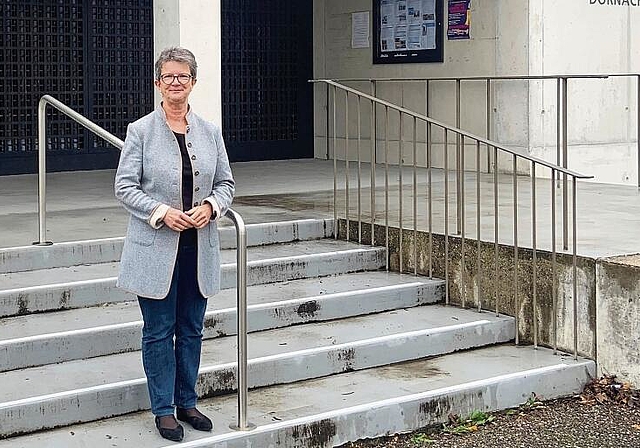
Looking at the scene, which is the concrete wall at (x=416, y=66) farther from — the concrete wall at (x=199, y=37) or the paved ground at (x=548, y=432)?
the paved ground at (x=548, y=432)

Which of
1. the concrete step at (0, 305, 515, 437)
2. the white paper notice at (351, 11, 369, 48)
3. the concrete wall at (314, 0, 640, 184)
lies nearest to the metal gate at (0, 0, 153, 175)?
the white paper notice at (351, 11, 369, 48)

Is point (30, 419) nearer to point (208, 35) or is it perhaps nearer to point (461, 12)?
point (208, 35)

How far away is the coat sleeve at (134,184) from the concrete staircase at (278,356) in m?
0.94

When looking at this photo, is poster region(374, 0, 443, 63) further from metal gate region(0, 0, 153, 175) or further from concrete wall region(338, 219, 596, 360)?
concrete wall region(338, 219, 596, 360)

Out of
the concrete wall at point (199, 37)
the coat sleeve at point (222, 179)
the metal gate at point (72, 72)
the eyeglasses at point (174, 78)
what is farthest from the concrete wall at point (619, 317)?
the metal gate at point (72, 72)

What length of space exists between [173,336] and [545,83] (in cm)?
626

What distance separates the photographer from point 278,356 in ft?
18.1

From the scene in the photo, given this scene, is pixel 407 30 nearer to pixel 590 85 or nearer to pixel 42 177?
pixel 590 85

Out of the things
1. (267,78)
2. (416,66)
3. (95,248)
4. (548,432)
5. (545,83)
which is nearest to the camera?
(548,432)

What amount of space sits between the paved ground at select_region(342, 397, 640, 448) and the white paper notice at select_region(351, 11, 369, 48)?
651cm

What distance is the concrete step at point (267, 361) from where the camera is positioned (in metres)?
4.85

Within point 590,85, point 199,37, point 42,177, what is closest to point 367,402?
point 42,177

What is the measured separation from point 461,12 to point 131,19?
3219 millimetres

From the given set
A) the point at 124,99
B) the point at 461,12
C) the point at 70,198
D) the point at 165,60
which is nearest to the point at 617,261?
the point at 165,60
